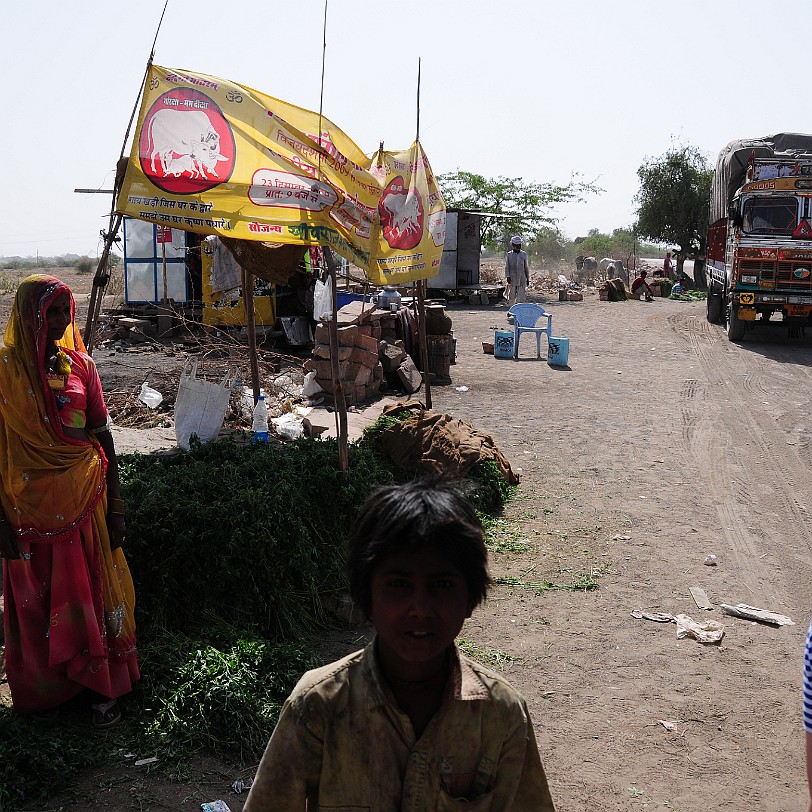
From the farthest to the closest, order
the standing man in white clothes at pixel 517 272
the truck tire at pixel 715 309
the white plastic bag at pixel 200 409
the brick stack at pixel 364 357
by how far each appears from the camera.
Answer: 1. the standing man in white clothes at pixel 517 272
2. the truck tire at pixel 715 309
3. the brick stack at pixel 364 357
4. the white plastic bag at pixel 200 409

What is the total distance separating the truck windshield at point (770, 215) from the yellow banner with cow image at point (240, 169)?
12914 millimetres

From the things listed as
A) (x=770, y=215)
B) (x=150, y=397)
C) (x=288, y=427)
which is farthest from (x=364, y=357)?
(x=770, y=215)

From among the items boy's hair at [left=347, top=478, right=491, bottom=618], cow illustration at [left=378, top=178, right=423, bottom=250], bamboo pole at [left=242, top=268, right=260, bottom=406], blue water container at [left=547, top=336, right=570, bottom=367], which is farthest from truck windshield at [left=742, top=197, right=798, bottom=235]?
boy's hair at [left=347, top=478, right=491, bottom=618]

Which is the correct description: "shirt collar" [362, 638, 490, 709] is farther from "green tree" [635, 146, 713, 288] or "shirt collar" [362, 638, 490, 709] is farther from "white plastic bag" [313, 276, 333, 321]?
"green tree" [635, 146, 713, 288]

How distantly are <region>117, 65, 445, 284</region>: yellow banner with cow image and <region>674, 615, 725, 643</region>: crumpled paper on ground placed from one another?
9.62 ft

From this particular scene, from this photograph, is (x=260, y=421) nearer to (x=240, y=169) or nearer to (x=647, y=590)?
(x=240, y=169)

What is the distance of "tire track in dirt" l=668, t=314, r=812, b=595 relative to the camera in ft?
20.8

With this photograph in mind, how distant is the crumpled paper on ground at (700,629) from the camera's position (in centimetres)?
470

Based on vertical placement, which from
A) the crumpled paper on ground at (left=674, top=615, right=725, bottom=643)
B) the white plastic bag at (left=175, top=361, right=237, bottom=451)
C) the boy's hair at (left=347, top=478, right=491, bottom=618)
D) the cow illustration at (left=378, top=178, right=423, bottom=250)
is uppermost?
the cow illustration at (left=378, top=178, right=423, bottom=250)

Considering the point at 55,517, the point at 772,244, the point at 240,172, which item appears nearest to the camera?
the point at 55,517

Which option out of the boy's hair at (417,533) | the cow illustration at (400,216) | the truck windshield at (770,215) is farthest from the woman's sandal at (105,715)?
the truck windshield at (770,215)

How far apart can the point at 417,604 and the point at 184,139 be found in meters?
4.11

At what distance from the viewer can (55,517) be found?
3.40 m

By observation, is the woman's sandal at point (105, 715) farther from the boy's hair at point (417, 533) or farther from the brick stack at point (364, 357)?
the brick stack at point (364, 357)
